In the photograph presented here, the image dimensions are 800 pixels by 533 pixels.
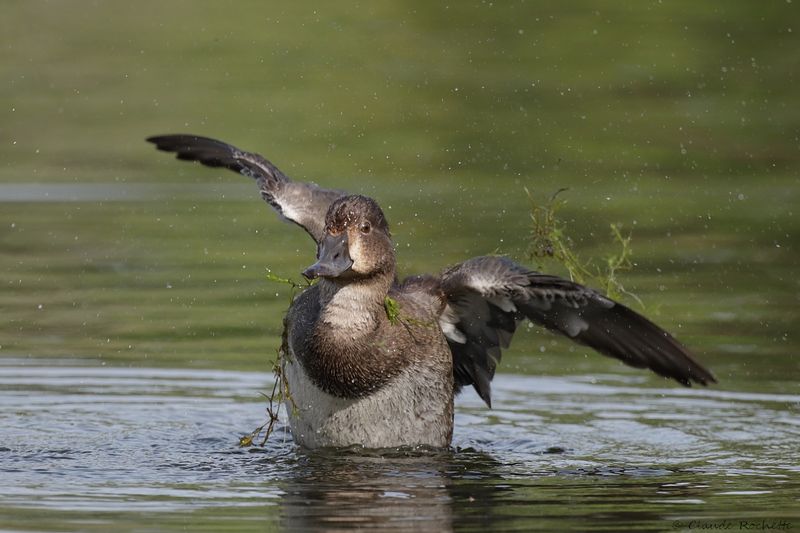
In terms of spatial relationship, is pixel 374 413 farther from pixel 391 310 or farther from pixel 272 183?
pixel 272 183

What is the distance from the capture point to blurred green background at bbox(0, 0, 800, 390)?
40.8 ft

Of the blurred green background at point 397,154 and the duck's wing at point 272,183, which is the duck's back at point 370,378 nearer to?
the duck's wing at point 272,183

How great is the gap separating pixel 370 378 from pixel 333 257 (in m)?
0.78

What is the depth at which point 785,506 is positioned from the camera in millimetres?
7781

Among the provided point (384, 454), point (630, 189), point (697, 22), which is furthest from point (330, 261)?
point (697, 22)

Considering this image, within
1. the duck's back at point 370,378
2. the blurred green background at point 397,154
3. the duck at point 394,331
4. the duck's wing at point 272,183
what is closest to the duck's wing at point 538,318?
the duck at point 394,331

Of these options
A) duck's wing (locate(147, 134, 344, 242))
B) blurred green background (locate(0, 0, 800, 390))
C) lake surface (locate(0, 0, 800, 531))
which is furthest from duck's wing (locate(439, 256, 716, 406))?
blurred green background (locate(0, 0, 800, 390))

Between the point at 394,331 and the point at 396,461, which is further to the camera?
the point at 394,331

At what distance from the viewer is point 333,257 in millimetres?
8742

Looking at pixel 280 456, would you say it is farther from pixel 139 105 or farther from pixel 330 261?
pixel 139 105

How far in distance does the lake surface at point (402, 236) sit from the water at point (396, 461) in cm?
3

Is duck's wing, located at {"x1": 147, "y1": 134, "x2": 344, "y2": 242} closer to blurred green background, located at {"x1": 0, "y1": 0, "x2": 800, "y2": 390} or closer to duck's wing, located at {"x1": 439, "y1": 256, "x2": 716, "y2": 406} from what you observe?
duck's wing, located at {"x1": 439, "y1": 256, "x2": 716, "y2": 406}

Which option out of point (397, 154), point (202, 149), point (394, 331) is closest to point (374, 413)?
point (394, 331)

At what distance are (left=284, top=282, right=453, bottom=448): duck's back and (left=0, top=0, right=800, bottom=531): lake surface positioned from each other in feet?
0.55
